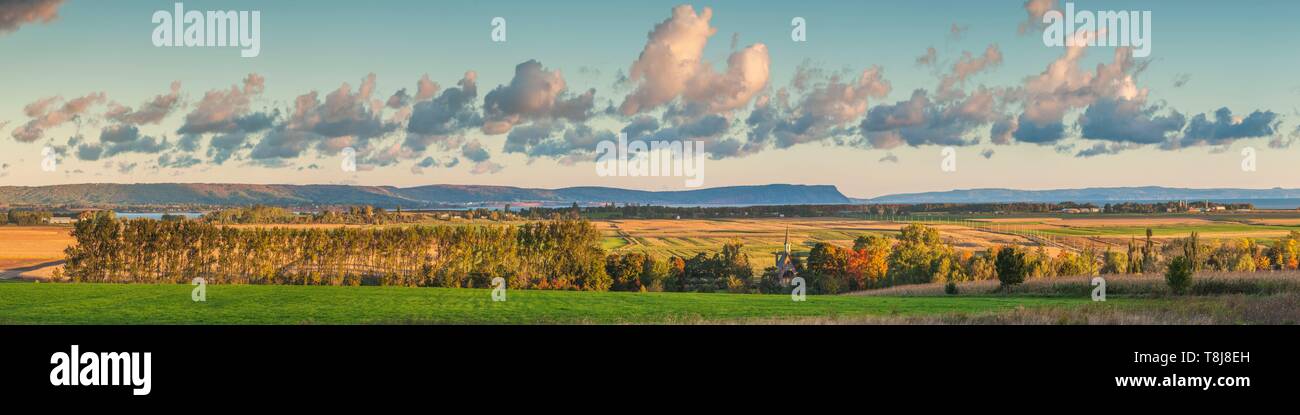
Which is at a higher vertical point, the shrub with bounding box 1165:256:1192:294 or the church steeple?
the shrub with bounding box 1165:256:1192:294

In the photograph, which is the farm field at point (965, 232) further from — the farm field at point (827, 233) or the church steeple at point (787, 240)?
the church steeple at point (787, 240)

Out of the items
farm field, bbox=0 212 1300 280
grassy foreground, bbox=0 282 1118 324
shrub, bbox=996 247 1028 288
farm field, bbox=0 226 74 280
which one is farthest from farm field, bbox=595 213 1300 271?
farm field, bbox=0 226 74 280

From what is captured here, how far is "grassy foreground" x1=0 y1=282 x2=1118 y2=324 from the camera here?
3925 centimetres

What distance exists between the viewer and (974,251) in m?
138

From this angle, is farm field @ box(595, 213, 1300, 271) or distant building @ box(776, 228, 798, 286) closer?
distant building @ box(776, 228, 798, 286)

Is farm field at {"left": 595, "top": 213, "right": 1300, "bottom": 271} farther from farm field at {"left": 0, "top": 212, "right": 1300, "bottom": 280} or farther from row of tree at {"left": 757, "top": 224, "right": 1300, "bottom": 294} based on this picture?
row of tree at {"left": 757, "top": 224, "right": 1300, "bottom": 294}

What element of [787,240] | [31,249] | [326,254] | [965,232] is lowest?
[31,249]

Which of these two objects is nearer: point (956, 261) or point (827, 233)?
point (956, 261)

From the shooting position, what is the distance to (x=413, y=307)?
156 feet

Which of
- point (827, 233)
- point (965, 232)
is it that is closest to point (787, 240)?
point (827, 233)

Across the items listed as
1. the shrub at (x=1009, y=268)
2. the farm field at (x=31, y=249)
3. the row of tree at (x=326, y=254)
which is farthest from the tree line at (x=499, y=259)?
the shrub at (x=1009, y=268)

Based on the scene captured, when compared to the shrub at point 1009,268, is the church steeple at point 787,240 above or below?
below

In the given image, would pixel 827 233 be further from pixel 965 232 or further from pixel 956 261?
pixel 956 261

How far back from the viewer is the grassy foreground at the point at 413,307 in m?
39.2
